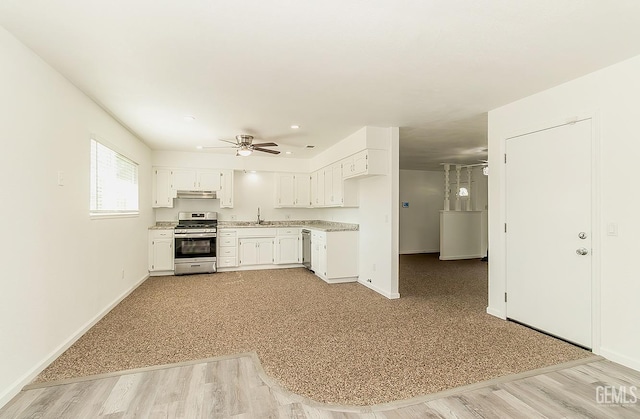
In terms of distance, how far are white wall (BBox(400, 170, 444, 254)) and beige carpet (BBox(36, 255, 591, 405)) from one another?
410 cm

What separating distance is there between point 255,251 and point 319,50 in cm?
493

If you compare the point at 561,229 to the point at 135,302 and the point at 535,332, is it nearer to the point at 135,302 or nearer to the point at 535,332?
the point at 535,332

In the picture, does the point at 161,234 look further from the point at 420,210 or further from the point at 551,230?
the point at 420,210

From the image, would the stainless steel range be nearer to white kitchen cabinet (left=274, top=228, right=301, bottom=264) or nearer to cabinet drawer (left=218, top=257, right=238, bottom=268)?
cabinet drawer (left=218, top=257, right=238, bottom=268)

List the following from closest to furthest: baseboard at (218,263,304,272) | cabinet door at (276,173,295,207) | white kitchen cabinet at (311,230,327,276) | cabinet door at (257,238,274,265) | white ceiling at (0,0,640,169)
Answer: white ceiling at (0,0,640,169)
white kitchen cabinet at (311,230,327,276)
baseboard at (218,263,304,272)
cabinet door at (257,238,274,265)
cabinet door at (276,173,295,207)

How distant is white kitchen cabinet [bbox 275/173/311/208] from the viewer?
7109 millimetres

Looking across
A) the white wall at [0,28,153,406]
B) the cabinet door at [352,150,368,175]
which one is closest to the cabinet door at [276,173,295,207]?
the cabinet door at [352,150,368,175]

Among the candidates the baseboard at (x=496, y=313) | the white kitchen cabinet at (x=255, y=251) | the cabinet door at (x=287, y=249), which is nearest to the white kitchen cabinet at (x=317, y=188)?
the cabinet door at (x=287, y=249)

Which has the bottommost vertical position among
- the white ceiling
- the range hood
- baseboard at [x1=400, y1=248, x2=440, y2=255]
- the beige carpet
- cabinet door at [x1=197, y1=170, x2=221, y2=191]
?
the beige carpet

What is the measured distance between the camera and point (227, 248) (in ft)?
20.9

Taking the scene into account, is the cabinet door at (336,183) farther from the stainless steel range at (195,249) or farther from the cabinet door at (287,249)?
the stainless steel range at (195,249)

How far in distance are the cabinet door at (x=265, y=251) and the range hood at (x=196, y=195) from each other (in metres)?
1.42

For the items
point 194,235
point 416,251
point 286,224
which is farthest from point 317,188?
point 416,251

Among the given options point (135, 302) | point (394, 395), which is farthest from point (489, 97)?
point (135, 302)
